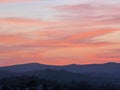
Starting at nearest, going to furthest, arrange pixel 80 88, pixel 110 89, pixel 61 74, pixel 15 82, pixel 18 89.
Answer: pixel 18 89, pixel 15 82, pixel 80 88, pixel 110 89, pixel 61 74

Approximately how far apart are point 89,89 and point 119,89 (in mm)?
15155

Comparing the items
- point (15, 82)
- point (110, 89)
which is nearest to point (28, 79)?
point (15, 82)

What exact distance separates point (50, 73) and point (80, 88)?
67.1m

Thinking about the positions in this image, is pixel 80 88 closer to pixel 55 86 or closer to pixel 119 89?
pixel 55 86

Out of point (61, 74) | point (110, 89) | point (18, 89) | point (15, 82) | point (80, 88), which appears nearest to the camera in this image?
point (18, 89)

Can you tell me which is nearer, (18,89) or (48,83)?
(18,89)

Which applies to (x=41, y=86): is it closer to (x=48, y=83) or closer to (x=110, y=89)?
(x=48, y=83)

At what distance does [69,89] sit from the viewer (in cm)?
8181

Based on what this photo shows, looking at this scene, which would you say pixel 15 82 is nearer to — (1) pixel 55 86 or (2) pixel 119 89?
(1) pixel 55 86

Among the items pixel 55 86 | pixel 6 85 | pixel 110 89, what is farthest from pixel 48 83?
pixel 110 89

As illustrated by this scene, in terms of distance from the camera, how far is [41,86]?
3039 inches

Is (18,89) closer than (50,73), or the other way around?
(18,89)

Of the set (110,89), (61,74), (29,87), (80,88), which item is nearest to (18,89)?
(29,87)

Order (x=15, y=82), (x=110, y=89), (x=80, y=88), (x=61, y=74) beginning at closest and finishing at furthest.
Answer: (x=15, y=82) → (x=80, y=88) → (x=110, y=89) → (x=61, y=74)
